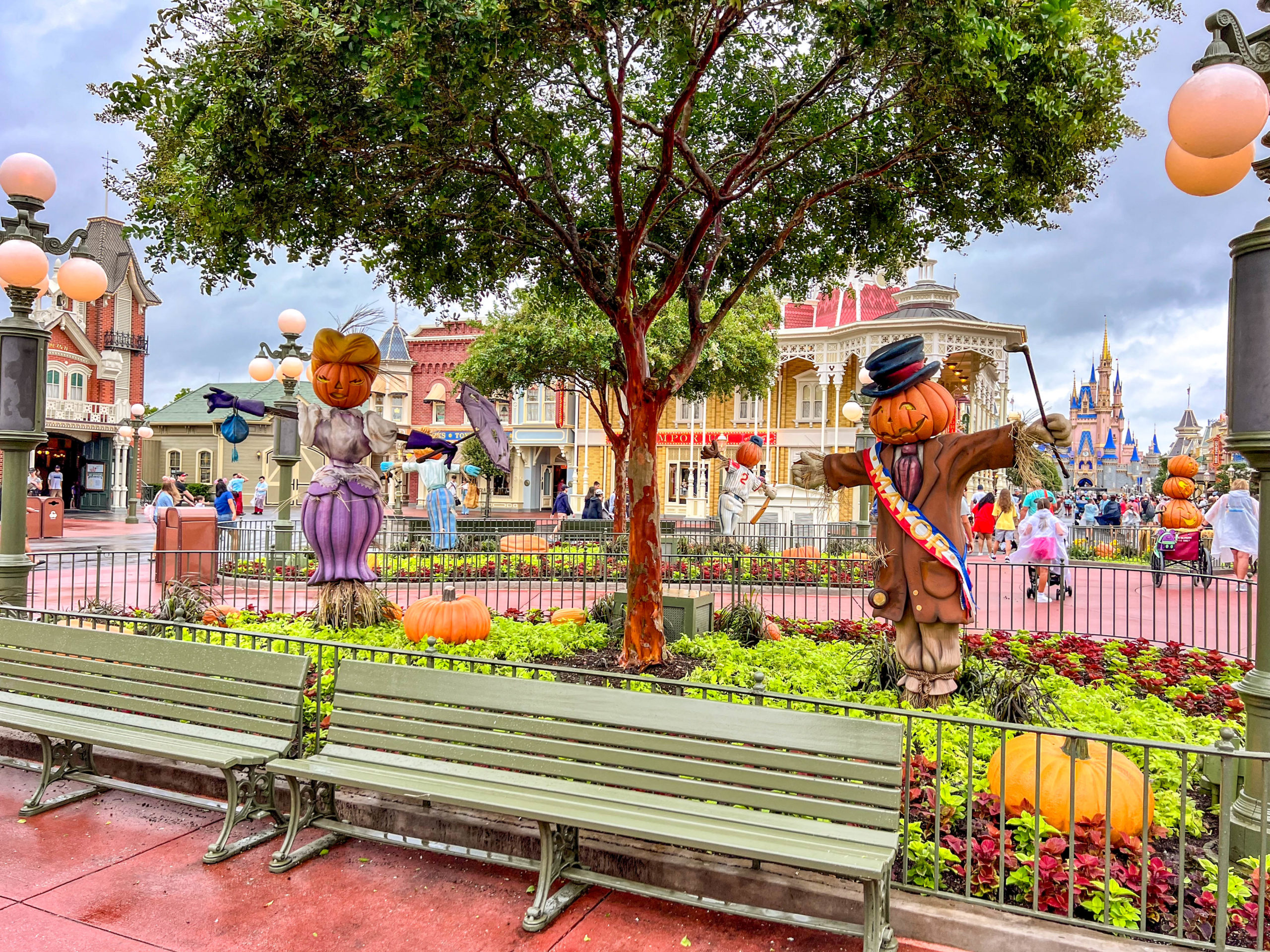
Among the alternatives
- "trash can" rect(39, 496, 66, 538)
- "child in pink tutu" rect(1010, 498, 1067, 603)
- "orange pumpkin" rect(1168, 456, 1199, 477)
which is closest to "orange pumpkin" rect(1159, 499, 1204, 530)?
"orange pumpkin" rect(1168, 456, 1199, 477)

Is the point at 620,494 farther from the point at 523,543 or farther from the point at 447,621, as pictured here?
the point at 447,621

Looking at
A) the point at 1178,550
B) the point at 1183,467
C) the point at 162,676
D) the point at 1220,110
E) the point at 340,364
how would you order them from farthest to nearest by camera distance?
the point at 1183,467 < the point at 1178,550 < the point at 340,364 < the point at 162,676 < the point at 1220,110

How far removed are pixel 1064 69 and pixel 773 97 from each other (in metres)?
2.80

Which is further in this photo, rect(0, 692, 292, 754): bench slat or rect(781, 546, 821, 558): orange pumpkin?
rect(781, 546, 821, 558): orange pumpkin

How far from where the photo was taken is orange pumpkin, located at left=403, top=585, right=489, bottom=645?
8.06 metres

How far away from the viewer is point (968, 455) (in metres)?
5.94

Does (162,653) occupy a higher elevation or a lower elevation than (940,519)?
lower

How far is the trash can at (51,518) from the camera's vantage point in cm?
2173

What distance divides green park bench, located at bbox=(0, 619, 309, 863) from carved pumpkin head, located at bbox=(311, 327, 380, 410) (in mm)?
3537

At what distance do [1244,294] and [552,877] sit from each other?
4.16 m

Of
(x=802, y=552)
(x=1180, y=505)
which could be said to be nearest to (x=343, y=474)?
(x=802, y=552)

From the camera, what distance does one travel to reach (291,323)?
42.2ft

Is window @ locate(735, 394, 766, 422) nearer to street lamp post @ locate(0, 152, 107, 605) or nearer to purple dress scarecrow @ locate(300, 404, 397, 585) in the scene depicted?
purple dress scarecrow @ locate(300, 404, 397, 585)

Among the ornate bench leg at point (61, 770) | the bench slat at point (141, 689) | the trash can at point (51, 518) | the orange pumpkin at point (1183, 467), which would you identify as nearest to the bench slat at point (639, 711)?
the bench slat at point (141, 689)
